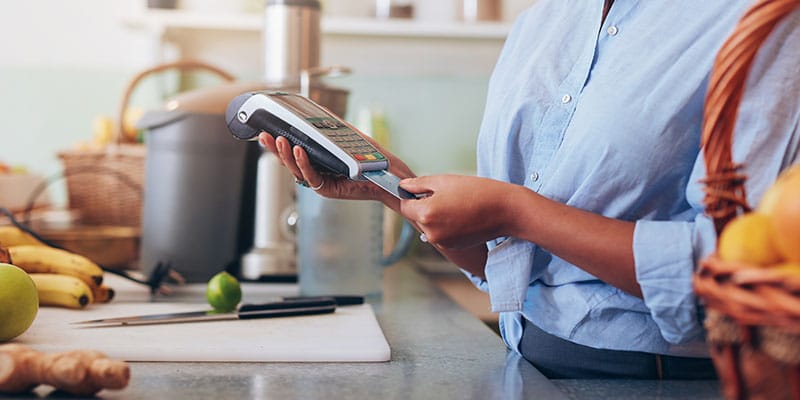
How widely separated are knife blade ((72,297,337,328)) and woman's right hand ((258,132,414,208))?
200mm

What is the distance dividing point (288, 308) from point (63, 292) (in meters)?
0.27

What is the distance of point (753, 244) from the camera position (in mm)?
451

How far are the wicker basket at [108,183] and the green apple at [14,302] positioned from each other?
43.5 inches

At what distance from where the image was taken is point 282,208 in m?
1.54

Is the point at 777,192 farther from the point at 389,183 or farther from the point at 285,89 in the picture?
the point at 285,89

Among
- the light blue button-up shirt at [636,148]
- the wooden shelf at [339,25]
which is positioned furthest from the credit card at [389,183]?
the wooden shelf at [339,25]

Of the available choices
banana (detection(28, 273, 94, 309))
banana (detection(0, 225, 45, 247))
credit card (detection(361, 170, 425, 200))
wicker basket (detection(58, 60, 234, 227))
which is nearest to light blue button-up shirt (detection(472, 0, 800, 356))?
credit card (detection(361, 170, 425, 200))

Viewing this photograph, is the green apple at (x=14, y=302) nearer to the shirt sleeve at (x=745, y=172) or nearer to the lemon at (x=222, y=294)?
the lemon at (x=222, y=294)

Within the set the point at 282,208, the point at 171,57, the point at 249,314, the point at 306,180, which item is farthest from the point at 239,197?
the point at 171,57

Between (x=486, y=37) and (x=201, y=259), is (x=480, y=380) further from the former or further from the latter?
(x=486, y=37)

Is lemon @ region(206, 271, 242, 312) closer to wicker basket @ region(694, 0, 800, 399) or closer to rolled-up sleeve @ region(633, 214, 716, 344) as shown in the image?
rolled-up sleeve @ region(633, 214, 716, 344)

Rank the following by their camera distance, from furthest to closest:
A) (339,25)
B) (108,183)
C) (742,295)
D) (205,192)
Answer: (339,25) < (108,183) < (205,192) < (742,295)

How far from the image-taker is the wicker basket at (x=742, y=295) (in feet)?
1.34

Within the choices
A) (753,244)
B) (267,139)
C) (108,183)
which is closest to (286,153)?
(267,139)
